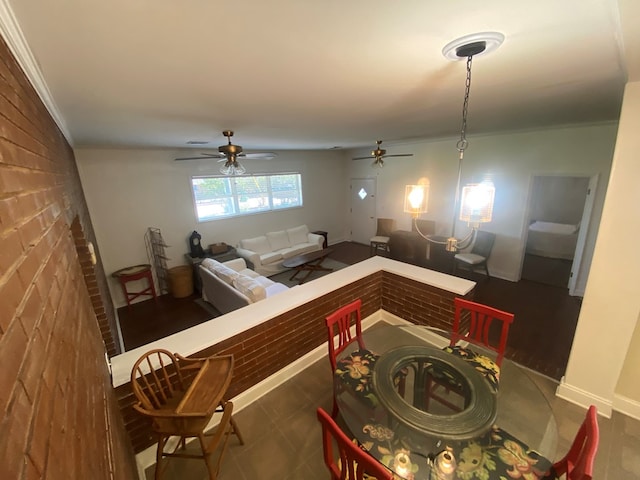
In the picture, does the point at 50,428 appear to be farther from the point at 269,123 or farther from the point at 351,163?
the point at 351,163

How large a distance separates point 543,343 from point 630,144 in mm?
2237

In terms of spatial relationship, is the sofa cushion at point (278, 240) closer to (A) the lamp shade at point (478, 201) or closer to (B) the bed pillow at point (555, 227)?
(A) the lamp shade at point (478, 201)

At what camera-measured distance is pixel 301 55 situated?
1202mm

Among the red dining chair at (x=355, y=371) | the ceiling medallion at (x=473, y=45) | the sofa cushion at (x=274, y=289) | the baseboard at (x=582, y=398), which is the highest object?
the ceiling medallion at (x=473, y=45)

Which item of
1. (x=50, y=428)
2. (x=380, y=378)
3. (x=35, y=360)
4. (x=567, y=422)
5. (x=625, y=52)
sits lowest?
(x=567, y=422)

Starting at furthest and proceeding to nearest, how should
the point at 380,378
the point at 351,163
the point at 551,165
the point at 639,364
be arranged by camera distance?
the point at 351,163, the point at 551,165, the point at 639,364, the point at 380,378

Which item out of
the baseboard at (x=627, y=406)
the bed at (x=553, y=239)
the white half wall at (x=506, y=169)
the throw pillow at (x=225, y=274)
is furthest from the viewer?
the bed at (x=553, y=239)

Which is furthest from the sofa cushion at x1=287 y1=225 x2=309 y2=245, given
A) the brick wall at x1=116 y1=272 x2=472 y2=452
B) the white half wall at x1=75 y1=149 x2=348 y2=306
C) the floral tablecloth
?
the floral tablecloth

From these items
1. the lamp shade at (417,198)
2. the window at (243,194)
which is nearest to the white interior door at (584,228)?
the lamp shade at (417,198)

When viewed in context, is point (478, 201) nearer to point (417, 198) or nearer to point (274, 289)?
point (417, 198)

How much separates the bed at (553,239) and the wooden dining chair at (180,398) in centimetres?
699

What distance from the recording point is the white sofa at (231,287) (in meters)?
3.08

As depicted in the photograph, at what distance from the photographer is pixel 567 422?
6.59 ft

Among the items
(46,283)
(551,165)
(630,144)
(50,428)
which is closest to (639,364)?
(630,144)
